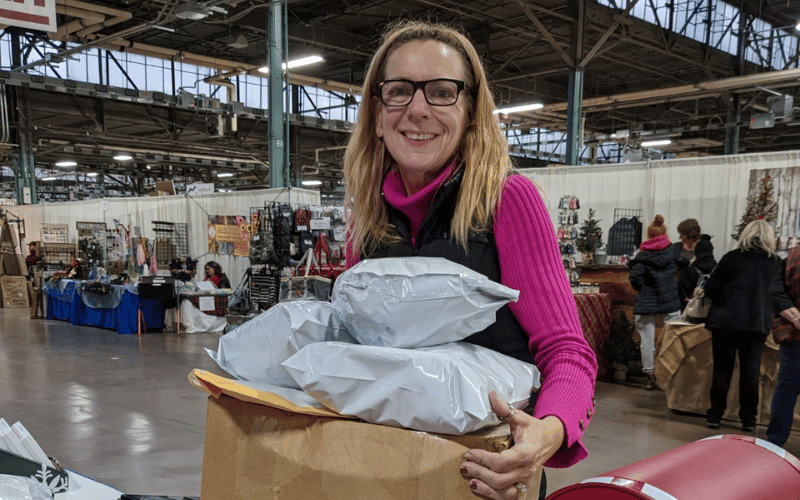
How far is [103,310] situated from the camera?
977cm

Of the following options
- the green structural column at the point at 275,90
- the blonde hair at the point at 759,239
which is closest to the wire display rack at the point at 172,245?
the green structural column at the point at 275,90

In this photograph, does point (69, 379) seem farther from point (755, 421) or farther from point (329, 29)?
point (329, 29)

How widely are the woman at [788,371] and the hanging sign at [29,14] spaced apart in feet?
15.7

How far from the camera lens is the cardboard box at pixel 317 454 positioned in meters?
0.70

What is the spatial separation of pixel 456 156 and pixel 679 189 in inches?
241

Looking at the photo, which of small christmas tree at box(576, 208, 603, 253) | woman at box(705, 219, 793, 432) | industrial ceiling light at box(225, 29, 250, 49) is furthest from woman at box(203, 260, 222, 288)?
woman at box(705, 219, 793, 432)

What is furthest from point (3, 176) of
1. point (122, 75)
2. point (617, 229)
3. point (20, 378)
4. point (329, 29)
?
point (617, 229)

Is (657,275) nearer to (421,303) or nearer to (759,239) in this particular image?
(759,239)

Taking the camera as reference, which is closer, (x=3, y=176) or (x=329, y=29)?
(x=329, y=29)

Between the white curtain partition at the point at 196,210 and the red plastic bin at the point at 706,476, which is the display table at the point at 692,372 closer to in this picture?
the red plastic bin at the point at 706,476

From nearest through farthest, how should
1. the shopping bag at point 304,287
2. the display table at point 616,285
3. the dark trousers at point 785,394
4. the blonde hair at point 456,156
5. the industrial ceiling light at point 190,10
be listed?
1. the blonde hair at point 456,156
2. the dark trousers at point 785,394
3. the shopping bag at point 304,287
4. the display table at point 616,285
5. the industrial ceiling light at point 190,10

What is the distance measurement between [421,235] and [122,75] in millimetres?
16190

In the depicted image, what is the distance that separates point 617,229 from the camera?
684cm

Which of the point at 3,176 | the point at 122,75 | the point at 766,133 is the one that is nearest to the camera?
the point at 122,75
